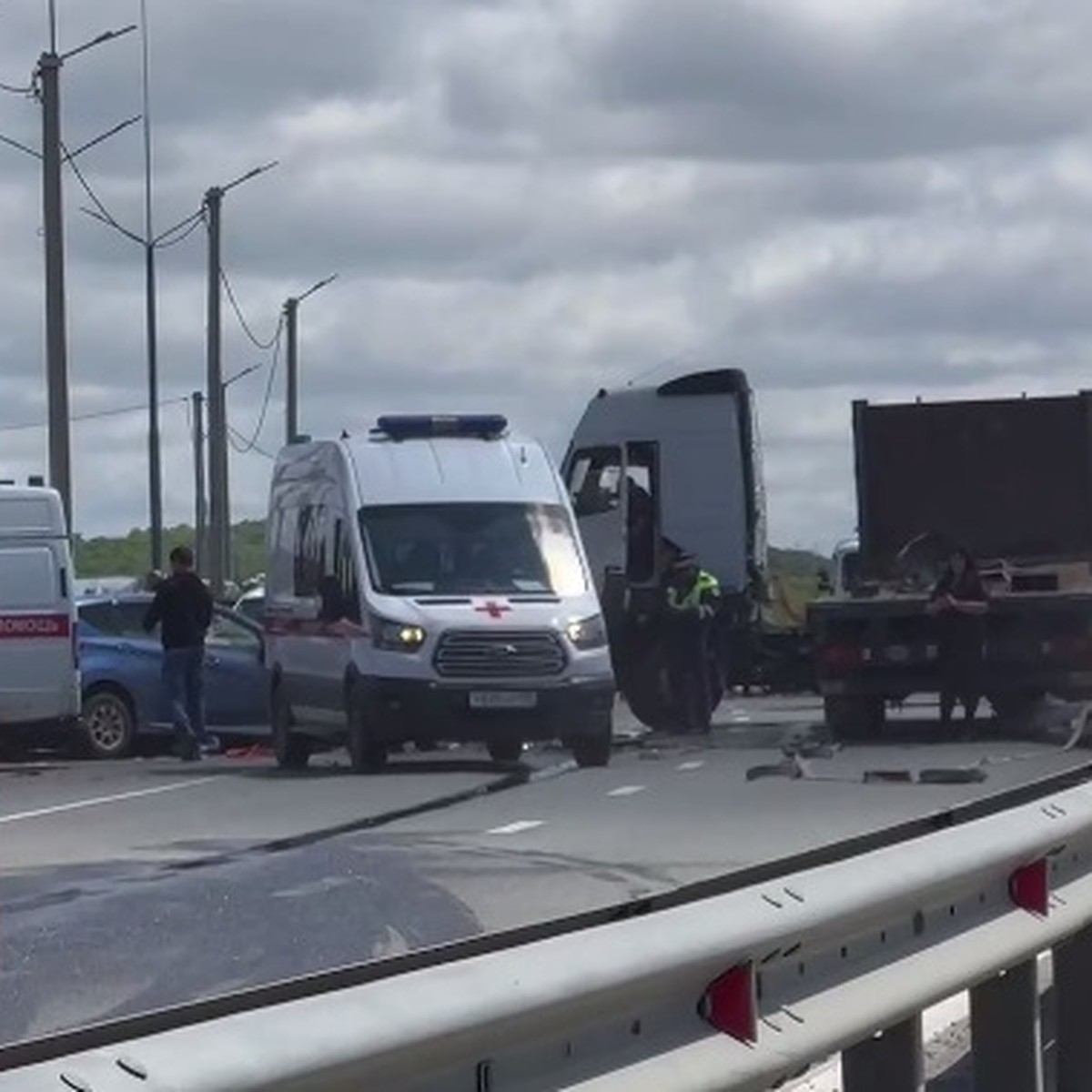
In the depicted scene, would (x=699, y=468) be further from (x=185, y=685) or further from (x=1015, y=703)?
(x=1015, y=703)

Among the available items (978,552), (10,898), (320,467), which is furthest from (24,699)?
(10,898)

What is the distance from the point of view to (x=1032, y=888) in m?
7.66

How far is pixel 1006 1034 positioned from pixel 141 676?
23.0 m

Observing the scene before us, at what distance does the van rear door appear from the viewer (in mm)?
27625

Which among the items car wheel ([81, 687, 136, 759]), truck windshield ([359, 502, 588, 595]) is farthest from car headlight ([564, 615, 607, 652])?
car wheel ([81, 687, 136, 759])

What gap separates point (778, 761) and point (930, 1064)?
1299 millimetres

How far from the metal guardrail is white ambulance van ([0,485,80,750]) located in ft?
66.0

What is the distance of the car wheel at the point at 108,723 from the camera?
30.0 m

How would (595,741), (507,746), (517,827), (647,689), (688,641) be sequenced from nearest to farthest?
(517,827) → (595,741) → (507,746) → (647,689) → (688,641)

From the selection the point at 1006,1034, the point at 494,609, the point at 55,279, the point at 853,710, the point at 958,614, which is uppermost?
the point at 55,279

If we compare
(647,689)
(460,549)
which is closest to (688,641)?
(647,689)

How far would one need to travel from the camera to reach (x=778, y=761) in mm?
8562

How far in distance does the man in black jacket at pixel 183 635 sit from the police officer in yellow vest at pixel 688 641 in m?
4.22

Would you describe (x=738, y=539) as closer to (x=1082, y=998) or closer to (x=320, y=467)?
(x=320, y=467)
